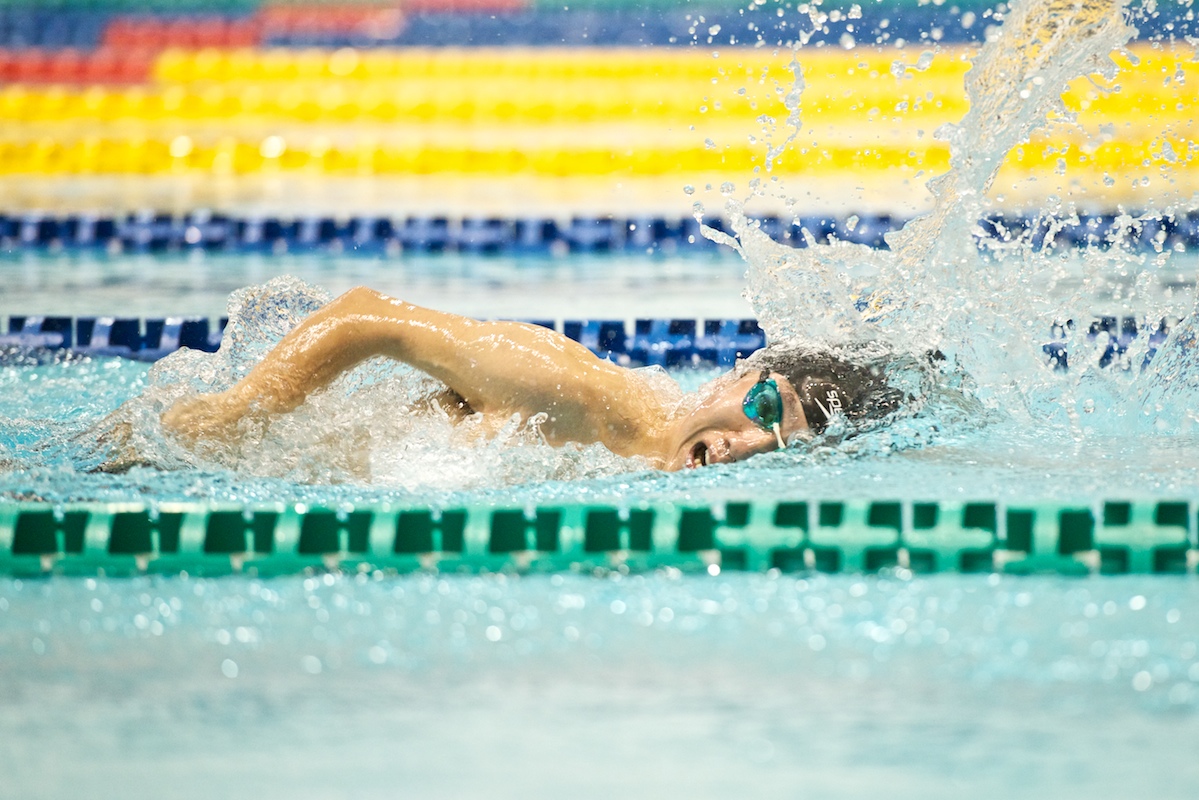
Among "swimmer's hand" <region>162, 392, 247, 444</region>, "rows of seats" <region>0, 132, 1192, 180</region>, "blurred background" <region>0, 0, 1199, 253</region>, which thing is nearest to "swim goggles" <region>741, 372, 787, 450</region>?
"swimmer's hand" <region>162, 392, 247, 444</region>

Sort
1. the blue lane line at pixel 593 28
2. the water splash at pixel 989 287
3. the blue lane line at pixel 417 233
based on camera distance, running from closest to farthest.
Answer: the water splash at pixel 989 287, the blue lane line at pixel 417 233, the blue lane line at pixel 593 28

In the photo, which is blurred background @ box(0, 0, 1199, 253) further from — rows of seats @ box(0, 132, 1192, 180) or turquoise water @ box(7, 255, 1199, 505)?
turquoise water @ box(7, 255, 1199, 505)

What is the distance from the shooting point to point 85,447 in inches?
98.7

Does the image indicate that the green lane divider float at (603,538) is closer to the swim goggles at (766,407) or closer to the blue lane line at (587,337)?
the swim goggles at (766,407)

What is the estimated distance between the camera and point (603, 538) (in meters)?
2.15

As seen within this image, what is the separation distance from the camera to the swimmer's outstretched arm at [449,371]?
241 centimetres

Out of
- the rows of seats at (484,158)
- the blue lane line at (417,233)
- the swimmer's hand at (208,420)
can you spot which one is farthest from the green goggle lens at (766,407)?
the rows of seats at (484,158)

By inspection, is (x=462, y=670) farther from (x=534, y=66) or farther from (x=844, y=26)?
(x=844, y=26)

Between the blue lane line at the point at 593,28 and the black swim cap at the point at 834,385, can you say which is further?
the blue lane line at the point at 593,28

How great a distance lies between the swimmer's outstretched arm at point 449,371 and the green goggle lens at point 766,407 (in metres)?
0.21

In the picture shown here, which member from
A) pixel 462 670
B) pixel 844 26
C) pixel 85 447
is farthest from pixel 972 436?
pixel 844 26

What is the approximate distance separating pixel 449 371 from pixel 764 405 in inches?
21.6

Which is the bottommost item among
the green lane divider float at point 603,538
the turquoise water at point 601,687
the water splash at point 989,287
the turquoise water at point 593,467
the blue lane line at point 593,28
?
the turquoise water at point 601,687

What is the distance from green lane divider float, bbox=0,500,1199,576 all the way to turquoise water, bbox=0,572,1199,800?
1.9 inches
